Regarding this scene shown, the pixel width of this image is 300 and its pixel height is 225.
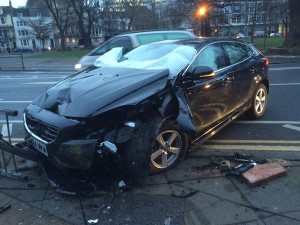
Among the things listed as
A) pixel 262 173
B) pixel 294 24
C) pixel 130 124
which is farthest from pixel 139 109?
pixel 294 24

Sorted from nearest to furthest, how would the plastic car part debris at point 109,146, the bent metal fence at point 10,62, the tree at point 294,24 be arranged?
the plastic car part debris at point 109,146, the tree at point 294,24, the bent metal fence at point 10,62

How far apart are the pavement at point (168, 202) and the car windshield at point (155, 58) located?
4.60ft

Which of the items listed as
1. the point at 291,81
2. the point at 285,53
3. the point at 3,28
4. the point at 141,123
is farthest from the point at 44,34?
the point at 141,123

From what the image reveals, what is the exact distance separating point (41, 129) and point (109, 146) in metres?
0.87

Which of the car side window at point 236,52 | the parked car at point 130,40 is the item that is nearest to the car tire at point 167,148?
the car side window at point 236,52

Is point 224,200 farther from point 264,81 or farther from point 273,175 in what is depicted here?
point 264,81

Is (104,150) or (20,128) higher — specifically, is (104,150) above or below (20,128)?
above

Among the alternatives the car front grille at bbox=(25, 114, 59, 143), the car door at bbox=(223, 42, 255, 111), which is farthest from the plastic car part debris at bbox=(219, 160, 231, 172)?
the car front grille at bbox=(25, 114, 59, 143)

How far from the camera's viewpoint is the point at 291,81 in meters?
10.7

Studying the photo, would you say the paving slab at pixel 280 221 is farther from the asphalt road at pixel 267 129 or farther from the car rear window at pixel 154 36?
the car rear window at pixel 154 36

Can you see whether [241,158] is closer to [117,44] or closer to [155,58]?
[155,58]

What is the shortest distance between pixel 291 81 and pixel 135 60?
288 inches

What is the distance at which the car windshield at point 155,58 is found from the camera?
451 centimetres

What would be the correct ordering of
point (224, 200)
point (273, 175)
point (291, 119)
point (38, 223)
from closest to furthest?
1. point (38, 223)
2. point (224, 200)
3. point (273, 175)
4. point (291, 119)
